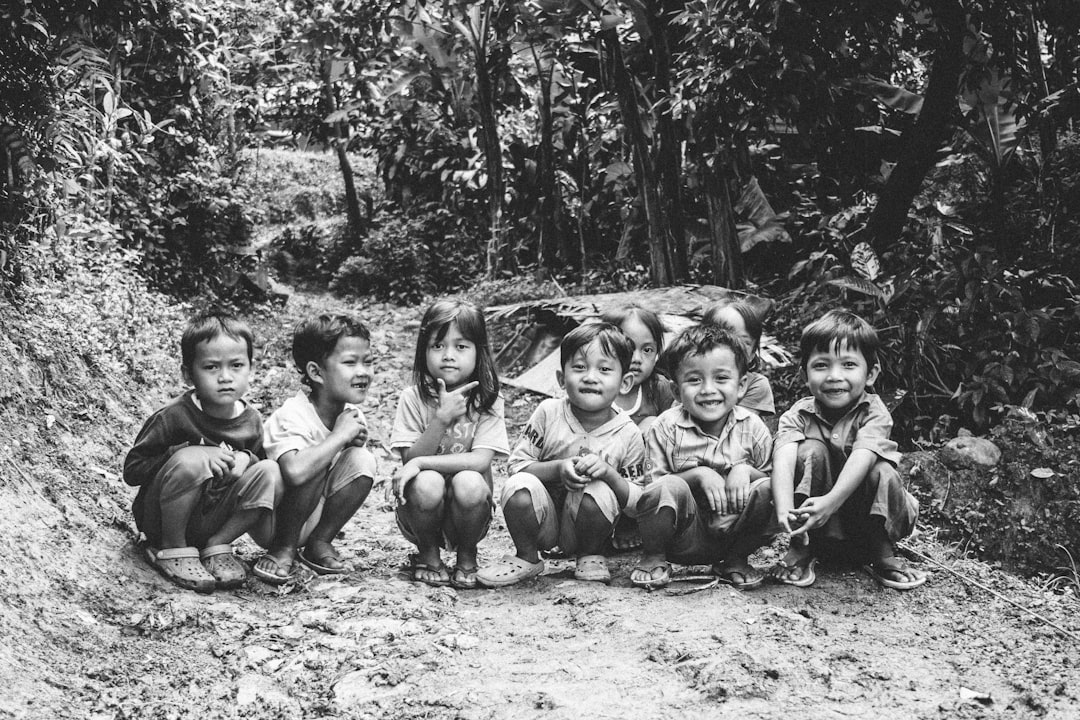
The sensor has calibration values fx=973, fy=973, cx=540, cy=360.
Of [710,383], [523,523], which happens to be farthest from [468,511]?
[710,383]

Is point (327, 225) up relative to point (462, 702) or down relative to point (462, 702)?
up

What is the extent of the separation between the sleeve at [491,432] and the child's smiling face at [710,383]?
751 millimetres

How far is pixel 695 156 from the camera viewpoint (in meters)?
→ 7.47

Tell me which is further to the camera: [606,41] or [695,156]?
[606,41]

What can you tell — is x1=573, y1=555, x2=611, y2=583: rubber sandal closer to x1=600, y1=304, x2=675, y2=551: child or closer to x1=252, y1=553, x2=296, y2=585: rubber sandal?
x1=600, y1=304, x2=675, y2=551: child

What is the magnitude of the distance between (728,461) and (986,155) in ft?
12.0

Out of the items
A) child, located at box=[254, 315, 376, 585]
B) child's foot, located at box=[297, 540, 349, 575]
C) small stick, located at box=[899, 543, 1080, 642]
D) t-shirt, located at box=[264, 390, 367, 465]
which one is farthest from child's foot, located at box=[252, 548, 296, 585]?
small stick, located at box=[899, 543, 1080, 642]

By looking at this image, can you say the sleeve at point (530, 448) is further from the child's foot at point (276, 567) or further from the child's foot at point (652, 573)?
the child's foot at point (276, 567)

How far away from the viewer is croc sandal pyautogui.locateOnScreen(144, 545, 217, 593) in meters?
Result: 3.61

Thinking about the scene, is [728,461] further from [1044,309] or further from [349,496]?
[1044,309]

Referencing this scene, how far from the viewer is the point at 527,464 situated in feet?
12.9

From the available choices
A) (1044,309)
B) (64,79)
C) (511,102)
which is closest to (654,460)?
(1044,309)

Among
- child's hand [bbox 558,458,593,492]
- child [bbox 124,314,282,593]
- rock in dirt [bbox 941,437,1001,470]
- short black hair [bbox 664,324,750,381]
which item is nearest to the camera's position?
child [bbox 124,314,282,593]

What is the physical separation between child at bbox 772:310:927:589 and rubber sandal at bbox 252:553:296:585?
Answer: 190cm
